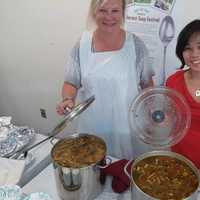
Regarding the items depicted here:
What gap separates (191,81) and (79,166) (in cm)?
56

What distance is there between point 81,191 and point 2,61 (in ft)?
5.56

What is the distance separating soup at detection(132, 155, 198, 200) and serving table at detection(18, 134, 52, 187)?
0.48 m

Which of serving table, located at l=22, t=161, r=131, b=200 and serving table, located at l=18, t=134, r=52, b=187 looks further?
serving table, located at l=18, t=134, r=52, b=187

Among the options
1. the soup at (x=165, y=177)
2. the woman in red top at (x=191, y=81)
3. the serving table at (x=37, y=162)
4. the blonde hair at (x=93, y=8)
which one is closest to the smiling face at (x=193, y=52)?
the woman in red top at (x=191, y=81)

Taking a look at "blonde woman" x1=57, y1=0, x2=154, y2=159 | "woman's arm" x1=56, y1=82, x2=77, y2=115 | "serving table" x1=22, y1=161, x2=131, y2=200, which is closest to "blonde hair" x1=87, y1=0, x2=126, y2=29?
"blonde woman" x1=57, y1=0, x2=154, y2=159

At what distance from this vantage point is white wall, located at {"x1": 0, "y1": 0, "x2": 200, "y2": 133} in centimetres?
195

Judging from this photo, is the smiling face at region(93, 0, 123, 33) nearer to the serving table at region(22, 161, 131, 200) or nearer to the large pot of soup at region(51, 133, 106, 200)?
the large pot of soup at region(51, 133, 106, 200)

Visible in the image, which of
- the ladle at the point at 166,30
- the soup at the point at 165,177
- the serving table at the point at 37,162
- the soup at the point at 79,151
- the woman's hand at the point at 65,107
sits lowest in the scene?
the serving table at the point at 37,162

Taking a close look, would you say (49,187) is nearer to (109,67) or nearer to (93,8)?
(109,67)

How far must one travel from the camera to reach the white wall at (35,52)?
195 cm

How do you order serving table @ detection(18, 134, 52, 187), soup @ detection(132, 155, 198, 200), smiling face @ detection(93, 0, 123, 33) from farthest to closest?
1. smiling face @ detection(93, 0, 123, 33)
2. serving table @ detection(18, 134, 52, 187)
3. soup @ detection(132, 155, 198, 200)

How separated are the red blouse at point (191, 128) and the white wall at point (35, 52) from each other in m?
0.81

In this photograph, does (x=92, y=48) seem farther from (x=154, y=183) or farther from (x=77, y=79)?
(x=154, y=183)

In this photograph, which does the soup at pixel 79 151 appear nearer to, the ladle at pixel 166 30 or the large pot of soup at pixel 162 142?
the large pot of soup at pixel 162 142
